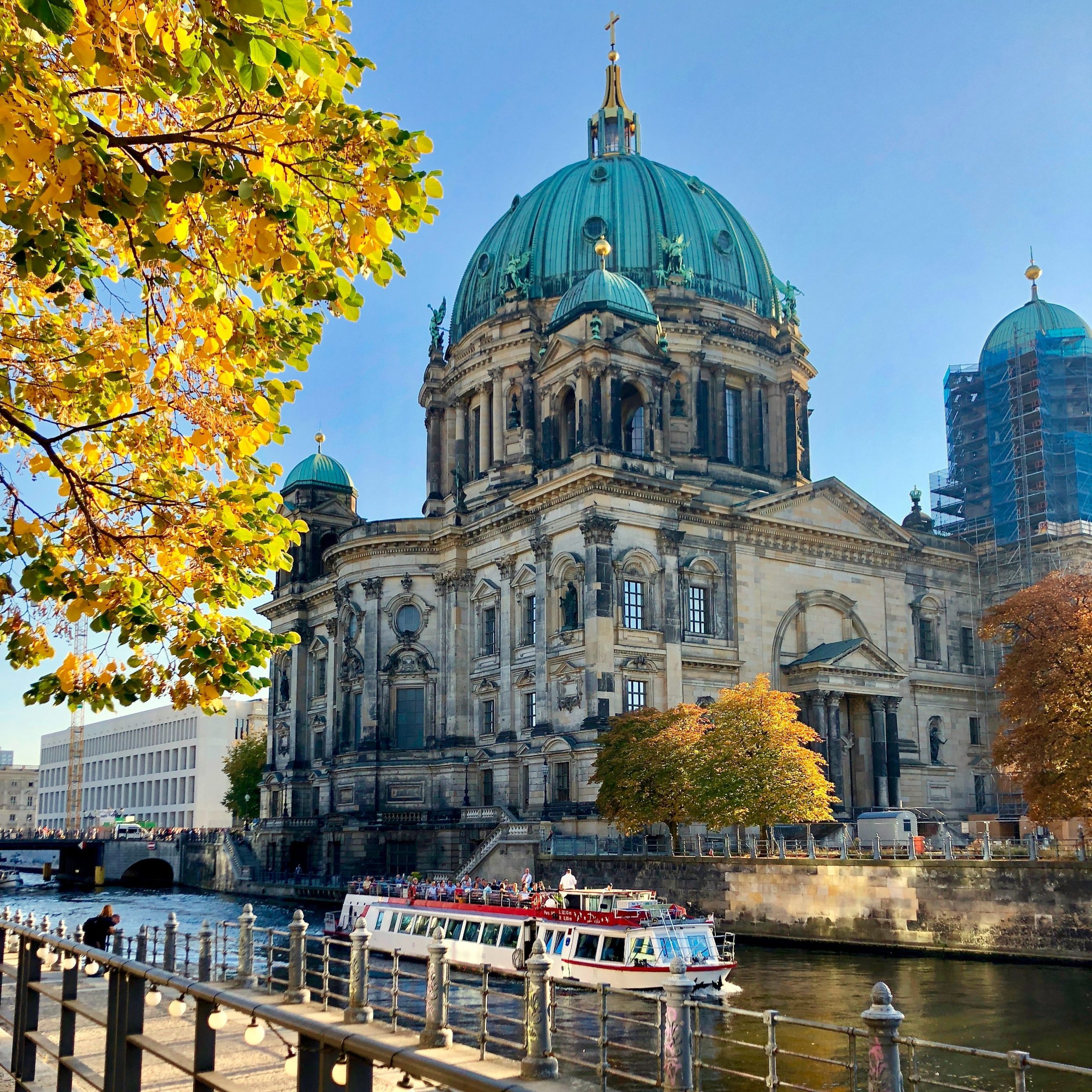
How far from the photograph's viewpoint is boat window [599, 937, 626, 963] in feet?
117

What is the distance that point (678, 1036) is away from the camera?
44.2 feet

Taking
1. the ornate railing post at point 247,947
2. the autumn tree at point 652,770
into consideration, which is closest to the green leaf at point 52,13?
the ornate railing post at point 247,947

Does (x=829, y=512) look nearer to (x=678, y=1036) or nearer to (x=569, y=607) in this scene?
(x=569, y=607)

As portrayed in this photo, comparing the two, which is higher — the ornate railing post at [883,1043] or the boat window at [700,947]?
the ornate railing post at [883,1043]

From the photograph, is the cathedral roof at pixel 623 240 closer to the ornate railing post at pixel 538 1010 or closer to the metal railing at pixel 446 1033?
the metal railing at pixel 446 1033

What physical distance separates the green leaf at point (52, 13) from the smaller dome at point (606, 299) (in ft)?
207

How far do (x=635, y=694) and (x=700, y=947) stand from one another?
85.7 feet

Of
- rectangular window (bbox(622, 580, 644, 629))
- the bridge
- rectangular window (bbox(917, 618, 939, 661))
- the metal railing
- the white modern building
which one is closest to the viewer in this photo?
the metal railing

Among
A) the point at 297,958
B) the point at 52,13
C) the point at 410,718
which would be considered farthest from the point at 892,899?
the point at 52,13

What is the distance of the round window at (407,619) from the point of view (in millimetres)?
76062

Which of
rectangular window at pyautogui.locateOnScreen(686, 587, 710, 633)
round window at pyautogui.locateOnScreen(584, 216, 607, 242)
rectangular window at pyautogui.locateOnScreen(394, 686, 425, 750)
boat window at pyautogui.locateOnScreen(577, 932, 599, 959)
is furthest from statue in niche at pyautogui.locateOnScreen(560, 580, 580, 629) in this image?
boat window at pyautogui.locateOnScreen(577, 932, 599, 959)

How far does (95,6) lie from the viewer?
8117 mm

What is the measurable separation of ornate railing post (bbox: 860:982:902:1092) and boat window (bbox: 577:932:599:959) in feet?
82.5

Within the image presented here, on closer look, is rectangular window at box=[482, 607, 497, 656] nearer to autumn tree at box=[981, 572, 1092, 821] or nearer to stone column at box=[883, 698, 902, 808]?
stone column at box=[883, 698, 902, 808]
